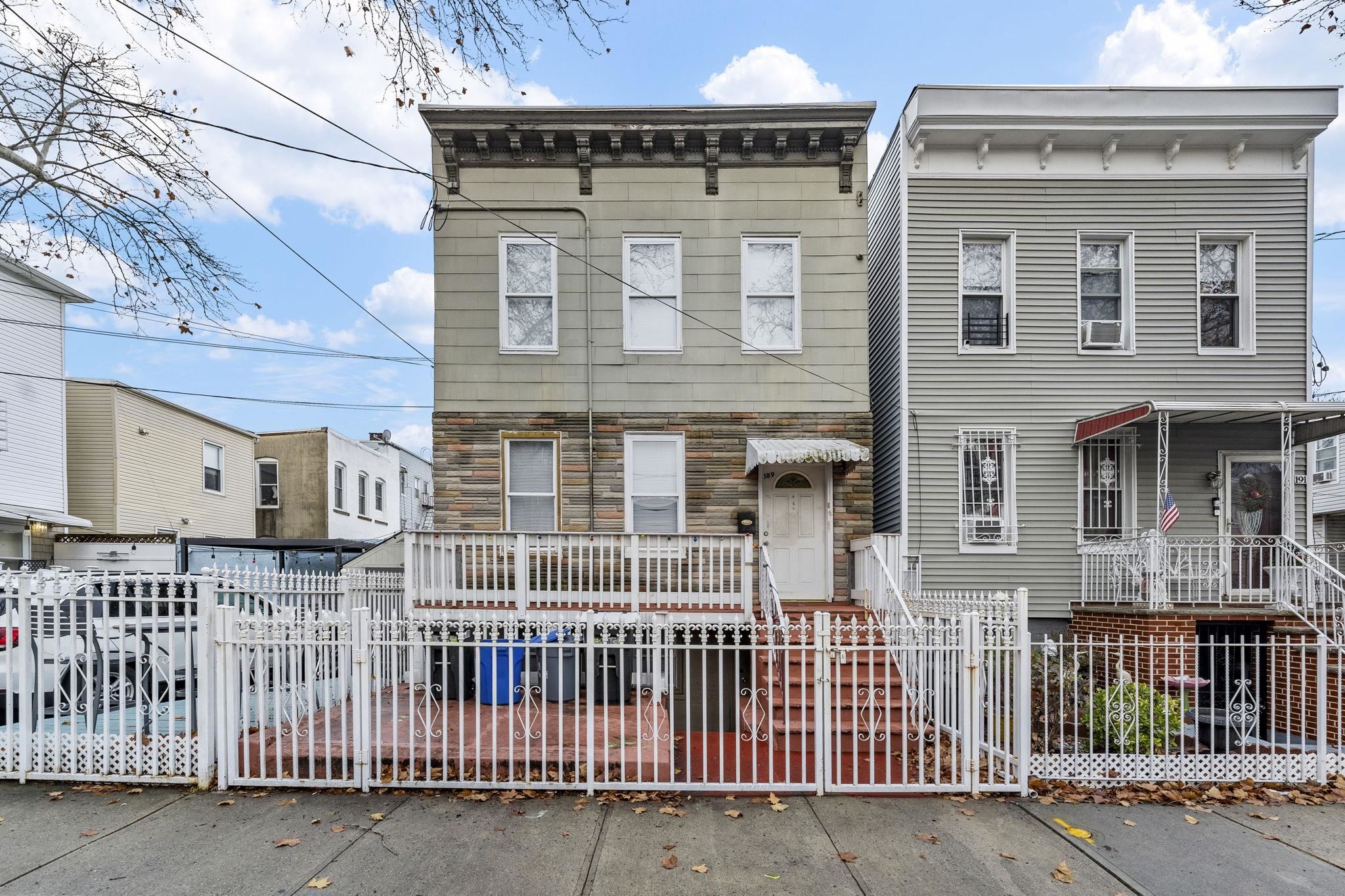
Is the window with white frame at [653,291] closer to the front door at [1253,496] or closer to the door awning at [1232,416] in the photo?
the door awning at [1232,416]

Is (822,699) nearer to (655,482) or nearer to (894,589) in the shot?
(894,589)

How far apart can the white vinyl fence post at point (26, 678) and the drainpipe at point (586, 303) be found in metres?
6.12

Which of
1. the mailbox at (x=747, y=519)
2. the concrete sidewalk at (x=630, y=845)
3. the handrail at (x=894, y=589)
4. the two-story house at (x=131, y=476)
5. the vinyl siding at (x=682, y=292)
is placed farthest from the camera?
the two-story house at (x=131, y=476)

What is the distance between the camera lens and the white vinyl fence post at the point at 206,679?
5.88 metres

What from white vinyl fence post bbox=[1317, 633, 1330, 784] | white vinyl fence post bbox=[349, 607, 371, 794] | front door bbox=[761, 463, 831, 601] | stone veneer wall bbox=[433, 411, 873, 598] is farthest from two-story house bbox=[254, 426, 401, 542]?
white vinyl fence post bbox=[1317, 633, 1330, 784]

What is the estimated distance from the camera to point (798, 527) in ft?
34.2

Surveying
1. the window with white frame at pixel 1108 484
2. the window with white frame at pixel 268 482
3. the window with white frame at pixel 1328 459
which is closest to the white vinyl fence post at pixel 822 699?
the window with white frame at pixel 1108 484

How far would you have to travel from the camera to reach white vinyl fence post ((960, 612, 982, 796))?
5.86 metres

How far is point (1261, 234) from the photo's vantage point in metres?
11.0

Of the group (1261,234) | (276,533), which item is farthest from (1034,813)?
(276,533)

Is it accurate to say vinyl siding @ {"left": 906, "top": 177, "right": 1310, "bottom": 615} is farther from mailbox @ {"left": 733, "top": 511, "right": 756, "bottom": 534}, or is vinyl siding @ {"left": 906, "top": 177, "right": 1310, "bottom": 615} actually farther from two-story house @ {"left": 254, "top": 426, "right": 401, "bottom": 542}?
two-story house @ {"left": 254, "top": 426, "right": 401, "bottom": 542}

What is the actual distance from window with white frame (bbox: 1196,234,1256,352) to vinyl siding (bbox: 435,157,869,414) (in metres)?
5.64

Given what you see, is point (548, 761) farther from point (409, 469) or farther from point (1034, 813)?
point (409, 469)

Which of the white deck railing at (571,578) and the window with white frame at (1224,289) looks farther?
the window with white frame at (1224,289)
